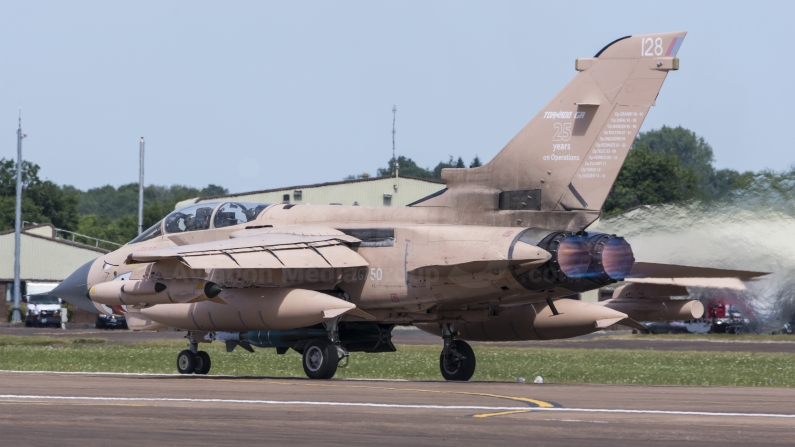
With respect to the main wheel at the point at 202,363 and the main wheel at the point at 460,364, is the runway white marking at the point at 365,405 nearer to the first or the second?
the main wheel at the point at 202,363

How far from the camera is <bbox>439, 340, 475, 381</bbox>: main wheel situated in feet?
68.7

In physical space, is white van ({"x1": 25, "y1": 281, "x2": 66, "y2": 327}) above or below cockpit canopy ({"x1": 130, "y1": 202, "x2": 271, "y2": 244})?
below

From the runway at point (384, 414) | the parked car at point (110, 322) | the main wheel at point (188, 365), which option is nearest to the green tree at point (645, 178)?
the parked car at point (110, 322)

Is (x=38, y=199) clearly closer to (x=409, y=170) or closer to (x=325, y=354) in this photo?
(x=409, y=170)

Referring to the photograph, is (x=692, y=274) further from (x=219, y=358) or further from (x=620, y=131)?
(x=219, y=358)

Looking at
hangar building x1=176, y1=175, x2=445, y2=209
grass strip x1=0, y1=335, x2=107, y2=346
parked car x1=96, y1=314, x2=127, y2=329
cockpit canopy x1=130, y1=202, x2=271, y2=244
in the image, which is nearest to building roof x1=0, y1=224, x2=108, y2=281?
parked car x1=96, y1=314, x2=127, y2=329

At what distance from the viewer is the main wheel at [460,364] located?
20953 millimetres

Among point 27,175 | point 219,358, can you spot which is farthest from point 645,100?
point 27,175

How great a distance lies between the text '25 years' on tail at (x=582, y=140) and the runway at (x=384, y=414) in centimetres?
337

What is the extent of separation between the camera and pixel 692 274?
19.7 m

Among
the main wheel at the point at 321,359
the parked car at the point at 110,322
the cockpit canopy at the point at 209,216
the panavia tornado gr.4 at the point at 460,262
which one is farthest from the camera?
the parked car at the point at 110,322

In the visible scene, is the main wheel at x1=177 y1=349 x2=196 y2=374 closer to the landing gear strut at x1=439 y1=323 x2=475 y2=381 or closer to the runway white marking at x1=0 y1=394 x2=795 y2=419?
the landing gear strut at x1=439 y1=323 x2=475 y2=381

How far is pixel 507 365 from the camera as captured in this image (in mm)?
28203

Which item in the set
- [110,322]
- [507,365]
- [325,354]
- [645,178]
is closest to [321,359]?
[325,354]
